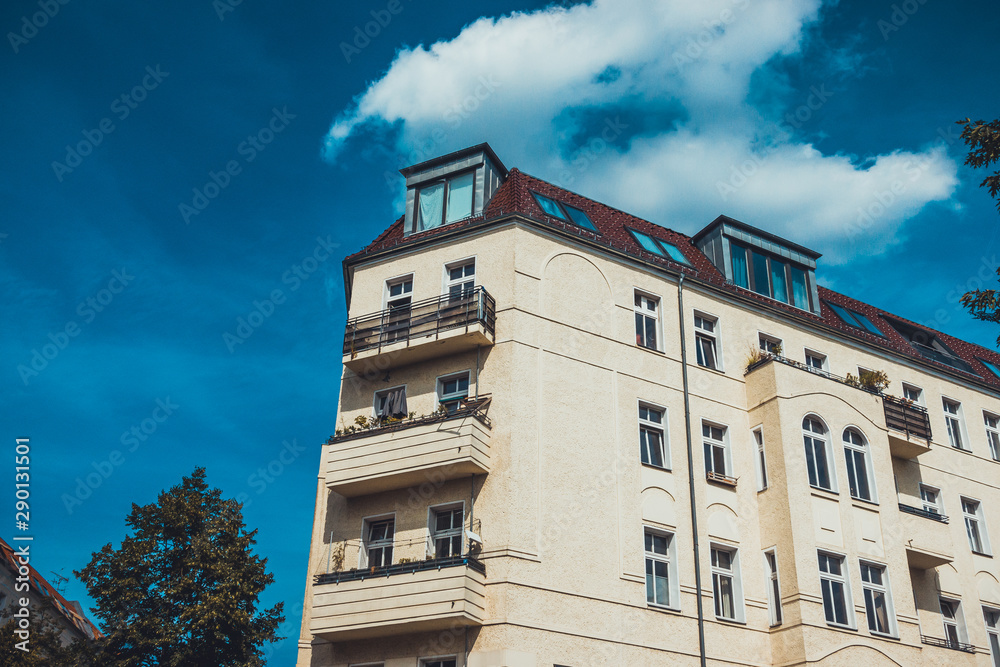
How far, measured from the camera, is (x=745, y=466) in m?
28.3

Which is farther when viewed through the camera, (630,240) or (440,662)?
(630,240)

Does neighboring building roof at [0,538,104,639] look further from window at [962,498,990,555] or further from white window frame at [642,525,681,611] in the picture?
window at [962,498,990,555]

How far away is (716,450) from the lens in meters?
28.3

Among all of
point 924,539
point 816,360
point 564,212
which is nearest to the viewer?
point 924,539

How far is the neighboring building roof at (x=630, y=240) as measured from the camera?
95.8 feet

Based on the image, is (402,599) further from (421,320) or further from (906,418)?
(906,418)

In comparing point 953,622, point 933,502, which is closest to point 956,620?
point 953,622

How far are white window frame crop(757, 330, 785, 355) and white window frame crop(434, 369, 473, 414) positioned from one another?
11.1 meters

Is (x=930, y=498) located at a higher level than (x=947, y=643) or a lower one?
higher

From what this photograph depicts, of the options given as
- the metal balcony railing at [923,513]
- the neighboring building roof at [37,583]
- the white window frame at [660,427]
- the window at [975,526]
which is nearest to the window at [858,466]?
the metal balcony railing at [923,513]

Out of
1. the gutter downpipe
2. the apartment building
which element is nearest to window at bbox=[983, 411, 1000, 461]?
the apartment building

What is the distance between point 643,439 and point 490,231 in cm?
799

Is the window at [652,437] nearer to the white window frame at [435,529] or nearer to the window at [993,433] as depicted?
the white window frame at [435,529]

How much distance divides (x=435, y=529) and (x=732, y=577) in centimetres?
898
